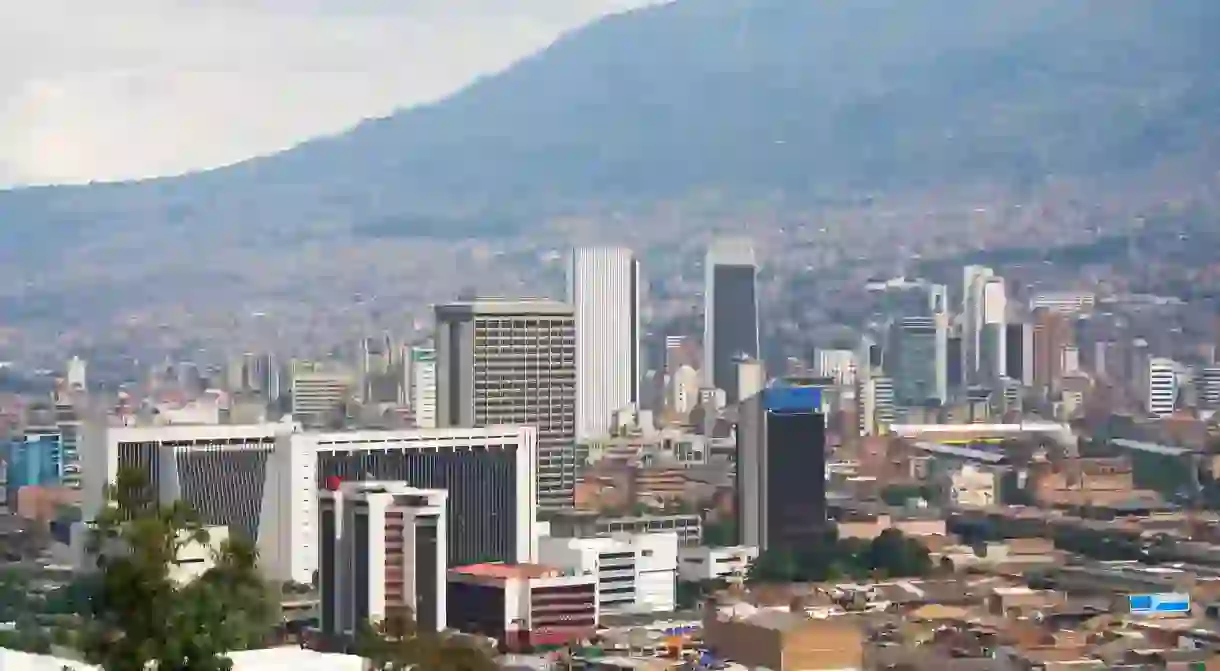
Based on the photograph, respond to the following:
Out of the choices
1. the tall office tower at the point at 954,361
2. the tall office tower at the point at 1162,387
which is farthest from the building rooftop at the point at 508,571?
the tall office tower at the point at 954,361

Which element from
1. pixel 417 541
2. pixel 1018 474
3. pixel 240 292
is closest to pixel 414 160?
pixel 240 292

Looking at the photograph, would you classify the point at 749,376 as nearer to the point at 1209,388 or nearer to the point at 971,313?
the point at 971,313

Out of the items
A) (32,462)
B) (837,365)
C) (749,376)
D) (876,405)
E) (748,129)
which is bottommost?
(32,462)

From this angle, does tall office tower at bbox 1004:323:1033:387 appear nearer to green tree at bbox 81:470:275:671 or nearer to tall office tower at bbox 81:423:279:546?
tall office tower at bbox 81:423:279:546

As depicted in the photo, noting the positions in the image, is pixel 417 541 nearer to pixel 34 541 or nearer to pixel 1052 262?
pixel 34 541

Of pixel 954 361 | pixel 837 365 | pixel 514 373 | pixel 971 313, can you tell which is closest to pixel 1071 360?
pixel 954 361

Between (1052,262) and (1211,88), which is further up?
(1211,88)
